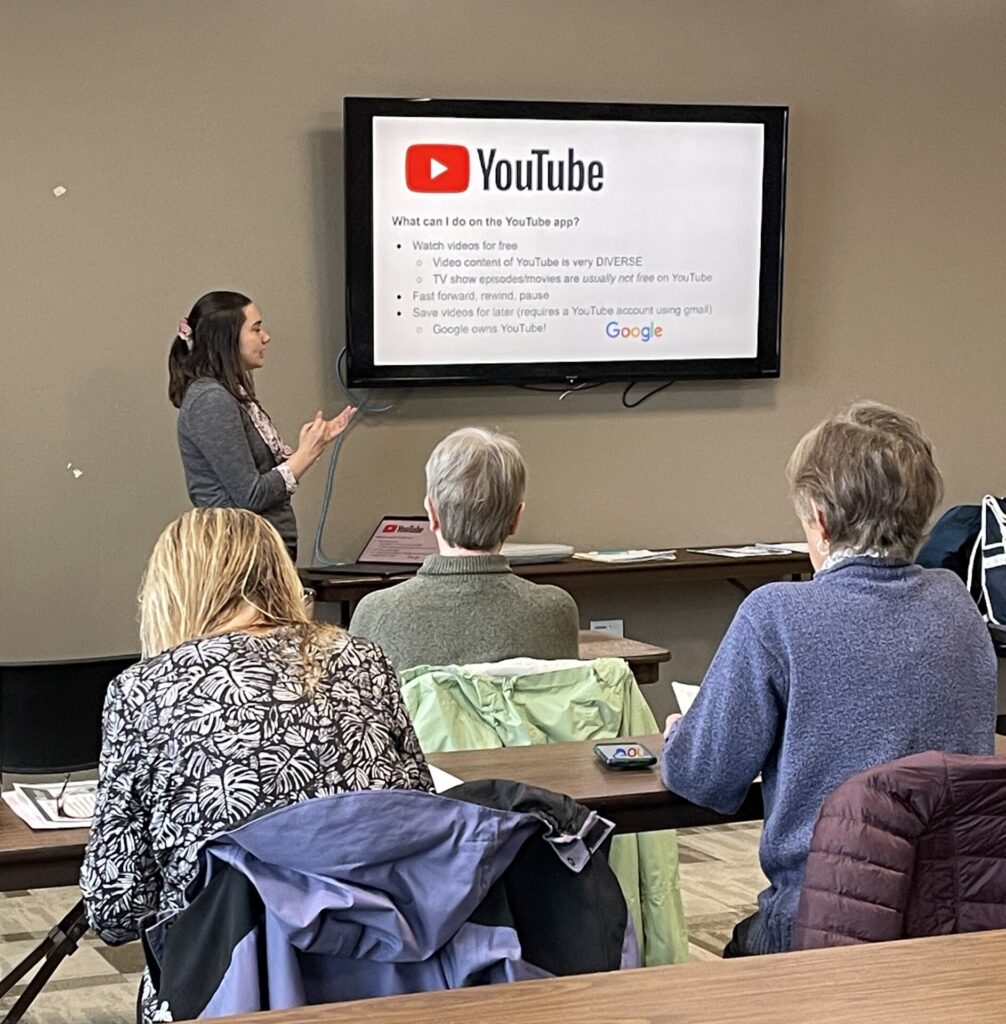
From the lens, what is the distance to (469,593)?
9.83 feet

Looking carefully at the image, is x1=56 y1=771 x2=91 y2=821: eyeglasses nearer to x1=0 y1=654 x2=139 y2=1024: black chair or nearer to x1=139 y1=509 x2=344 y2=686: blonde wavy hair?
x1=139 y1=509 x2=344 y2=686: blonde wavy hair

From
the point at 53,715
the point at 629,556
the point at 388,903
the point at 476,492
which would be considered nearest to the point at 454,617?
the point at 476,492

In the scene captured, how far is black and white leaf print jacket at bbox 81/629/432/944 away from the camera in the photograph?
2.05 meters

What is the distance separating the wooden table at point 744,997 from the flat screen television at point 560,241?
4.09 meters

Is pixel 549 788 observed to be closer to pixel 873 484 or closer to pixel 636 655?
pixel 873 484

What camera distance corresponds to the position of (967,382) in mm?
6184

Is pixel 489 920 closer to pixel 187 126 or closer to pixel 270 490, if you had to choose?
pixel 270 490

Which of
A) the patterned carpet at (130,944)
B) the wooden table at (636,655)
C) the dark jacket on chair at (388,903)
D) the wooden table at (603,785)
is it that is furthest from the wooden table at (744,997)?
the wooden table at (636,655)

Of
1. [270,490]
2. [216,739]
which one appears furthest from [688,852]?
[216,739]

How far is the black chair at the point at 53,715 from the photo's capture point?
3068 mm

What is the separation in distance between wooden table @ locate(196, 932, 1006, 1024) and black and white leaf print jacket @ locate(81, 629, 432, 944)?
72 centimetres

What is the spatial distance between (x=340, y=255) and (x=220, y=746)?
3527mm

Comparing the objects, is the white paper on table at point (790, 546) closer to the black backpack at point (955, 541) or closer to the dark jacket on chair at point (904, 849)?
the black backpack at point (955, 541)

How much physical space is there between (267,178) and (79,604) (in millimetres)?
1443
